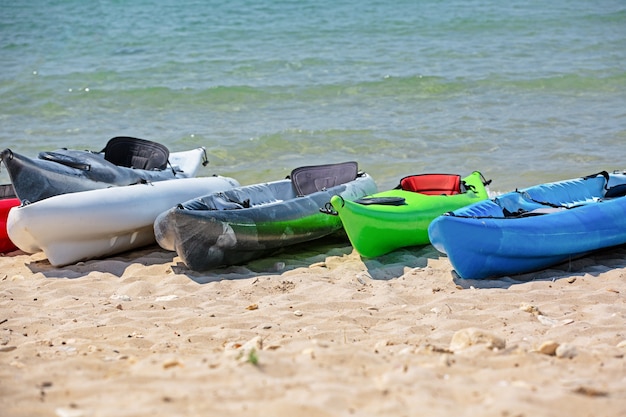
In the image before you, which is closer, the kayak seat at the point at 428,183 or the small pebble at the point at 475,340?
the small pebble at the point at 475,340

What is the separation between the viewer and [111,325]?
177 inches

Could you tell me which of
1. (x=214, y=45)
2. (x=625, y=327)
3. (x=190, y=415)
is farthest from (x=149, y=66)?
(x=190, y=415)

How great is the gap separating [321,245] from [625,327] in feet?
9.36

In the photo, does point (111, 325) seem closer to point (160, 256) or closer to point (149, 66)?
point (160, 256)

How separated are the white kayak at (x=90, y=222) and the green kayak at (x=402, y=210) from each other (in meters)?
1.56

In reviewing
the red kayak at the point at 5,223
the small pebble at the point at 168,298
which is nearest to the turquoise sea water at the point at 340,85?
the red kayak at the point at 5,223

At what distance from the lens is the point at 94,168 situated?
21.6ft

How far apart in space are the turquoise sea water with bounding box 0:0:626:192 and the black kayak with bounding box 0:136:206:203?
1.72m

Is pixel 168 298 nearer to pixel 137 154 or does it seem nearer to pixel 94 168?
pixel 94 168

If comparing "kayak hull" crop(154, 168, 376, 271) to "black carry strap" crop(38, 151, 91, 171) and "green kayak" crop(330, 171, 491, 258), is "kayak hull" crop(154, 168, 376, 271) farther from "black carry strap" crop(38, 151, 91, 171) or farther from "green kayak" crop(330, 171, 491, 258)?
"black carry strap" crop(38, 151, 91, 171)

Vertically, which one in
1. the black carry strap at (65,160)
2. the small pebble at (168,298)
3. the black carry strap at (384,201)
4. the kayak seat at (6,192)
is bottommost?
the small pebble at (168,298)

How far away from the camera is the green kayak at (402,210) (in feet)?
19.0

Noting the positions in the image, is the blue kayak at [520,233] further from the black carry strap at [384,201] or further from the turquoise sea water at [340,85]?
the turquoise sea water at [340,85]

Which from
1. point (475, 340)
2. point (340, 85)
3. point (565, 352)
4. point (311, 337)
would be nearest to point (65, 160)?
point (311, 337)
